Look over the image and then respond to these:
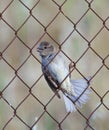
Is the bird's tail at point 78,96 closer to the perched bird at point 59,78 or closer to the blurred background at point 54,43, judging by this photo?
the perched bird at point 59,78

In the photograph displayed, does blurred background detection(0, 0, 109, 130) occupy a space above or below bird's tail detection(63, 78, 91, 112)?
above

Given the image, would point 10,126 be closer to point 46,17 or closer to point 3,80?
point 3,80

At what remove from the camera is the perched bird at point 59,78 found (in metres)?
3.79

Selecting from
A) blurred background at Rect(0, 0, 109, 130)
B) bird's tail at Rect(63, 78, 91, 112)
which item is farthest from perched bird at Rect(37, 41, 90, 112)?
blurred background at Rect(0, 0, 109, 130)

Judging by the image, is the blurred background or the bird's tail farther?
the blurred background

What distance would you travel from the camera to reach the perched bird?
3.79 metres

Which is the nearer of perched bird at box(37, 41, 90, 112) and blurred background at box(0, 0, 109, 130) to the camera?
perched bird at box(37, 41, 90, 112)

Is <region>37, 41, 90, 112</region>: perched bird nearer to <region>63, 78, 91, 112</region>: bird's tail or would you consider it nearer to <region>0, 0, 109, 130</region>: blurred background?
<region>63, 78, 91, 112</region>: bird's tail

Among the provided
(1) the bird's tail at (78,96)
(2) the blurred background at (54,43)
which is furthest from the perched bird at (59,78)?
(2) the blurred background at (54,43)

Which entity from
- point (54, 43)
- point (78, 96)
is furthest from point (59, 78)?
point (54, 43)

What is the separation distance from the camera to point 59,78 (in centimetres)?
384

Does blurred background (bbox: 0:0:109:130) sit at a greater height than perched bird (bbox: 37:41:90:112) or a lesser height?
greater

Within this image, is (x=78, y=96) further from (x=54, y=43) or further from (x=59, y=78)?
(x=54, y=43)

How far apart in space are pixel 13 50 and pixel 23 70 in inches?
5.7
